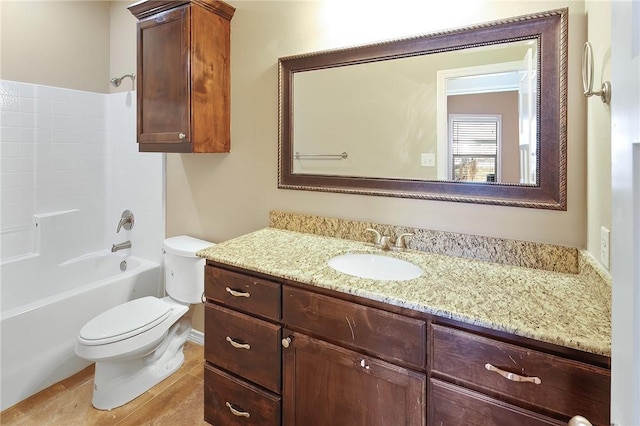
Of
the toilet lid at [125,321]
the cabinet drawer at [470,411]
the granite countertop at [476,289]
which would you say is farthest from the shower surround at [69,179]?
the cabinet drawer at [470,411]

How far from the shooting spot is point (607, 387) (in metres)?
0.80

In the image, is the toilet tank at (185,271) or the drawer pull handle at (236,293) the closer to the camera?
the drawer pull handle at (236,293)

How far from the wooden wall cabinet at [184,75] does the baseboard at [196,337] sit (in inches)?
50.2

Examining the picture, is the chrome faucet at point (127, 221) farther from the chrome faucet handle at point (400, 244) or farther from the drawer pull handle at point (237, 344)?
the chrome faucet handle at point (400, 244)

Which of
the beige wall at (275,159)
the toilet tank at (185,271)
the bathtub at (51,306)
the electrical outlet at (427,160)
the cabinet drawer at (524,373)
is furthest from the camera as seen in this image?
the toilet tank at (185,271)

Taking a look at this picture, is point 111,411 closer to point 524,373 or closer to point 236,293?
point 236,293

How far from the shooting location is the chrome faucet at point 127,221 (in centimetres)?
272

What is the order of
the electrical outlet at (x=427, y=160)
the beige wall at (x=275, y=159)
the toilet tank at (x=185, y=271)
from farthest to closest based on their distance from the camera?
the toilet tank at (x=185, y=271)
the electrical outlet at (x=427, y=160)
the beige wall at (x=275, y=159)

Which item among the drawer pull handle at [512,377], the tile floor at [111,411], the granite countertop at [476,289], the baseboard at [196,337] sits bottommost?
the tile floor at [111,411]

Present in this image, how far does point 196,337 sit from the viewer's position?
243cm

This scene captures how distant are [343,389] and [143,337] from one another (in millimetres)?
1200

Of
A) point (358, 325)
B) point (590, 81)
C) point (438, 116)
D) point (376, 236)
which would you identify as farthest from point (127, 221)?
point (590, 81)

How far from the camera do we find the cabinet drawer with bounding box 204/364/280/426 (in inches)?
52.9

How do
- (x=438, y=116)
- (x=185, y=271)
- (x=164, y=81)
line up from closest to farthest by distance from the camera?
1. (x=438, y=116)
2. (x=164, y=81)
3. (x=185, y=271)
